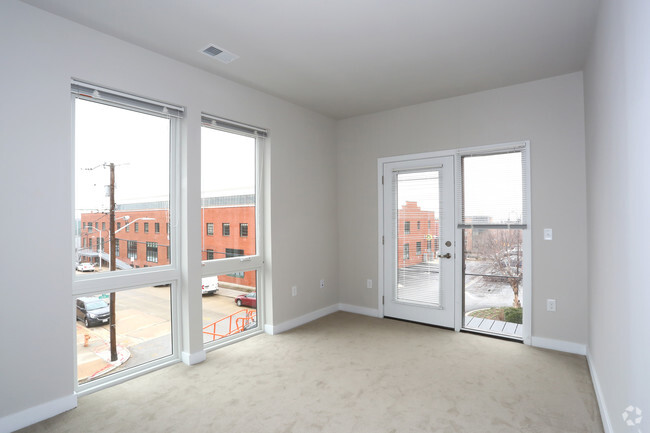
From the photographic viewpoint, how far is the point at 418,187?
4430 mm

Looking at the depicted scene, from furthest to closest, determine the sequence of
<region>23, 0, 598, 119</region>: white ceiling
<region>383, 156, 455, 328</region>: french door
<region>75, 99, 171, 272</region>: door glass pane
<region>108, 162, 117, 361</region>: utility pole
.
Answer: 1. <region>383, 156, 455, 328</region>: french door
2. <region>108, 162, 117, 361</region>: utility pole
3. <region>75, 99, 171, 272</region>: door glass pane
4. <region>23, 0, 598, 119</region>: white ceiling

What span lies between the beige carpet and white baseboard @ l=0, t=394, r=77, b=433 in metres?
0.06

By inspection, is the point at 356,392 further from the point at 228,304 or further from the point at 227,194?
the point at 227,194

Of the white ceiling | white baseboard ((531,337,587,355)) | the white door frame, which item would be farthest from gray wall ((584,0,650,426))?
the white door frame

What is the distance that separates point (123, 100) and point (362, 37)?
78.4 inches

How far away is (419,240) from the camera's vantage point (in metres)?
4.43

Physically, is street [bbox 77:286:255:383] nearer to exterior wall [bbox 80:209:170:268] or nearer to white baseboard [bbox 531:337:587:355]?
exterior wall [bbox 80:209:170:268]

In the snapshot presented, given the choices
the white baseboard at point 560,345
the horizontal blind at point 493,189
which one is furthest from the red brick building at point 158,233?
the white baseboard at point 560,345

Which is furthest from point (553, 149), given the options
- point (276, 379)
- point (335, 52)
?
point (276, 379)

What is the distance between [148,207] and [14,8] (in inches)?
62.6

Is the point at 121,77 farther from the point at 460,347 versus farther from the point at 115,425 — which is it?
the point at 460,347

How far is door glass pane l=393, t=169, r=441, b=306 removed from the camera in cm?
431

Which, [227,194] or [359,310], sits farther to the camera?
[359,310]

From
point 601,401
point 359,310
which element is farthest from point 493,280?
point 359,310
